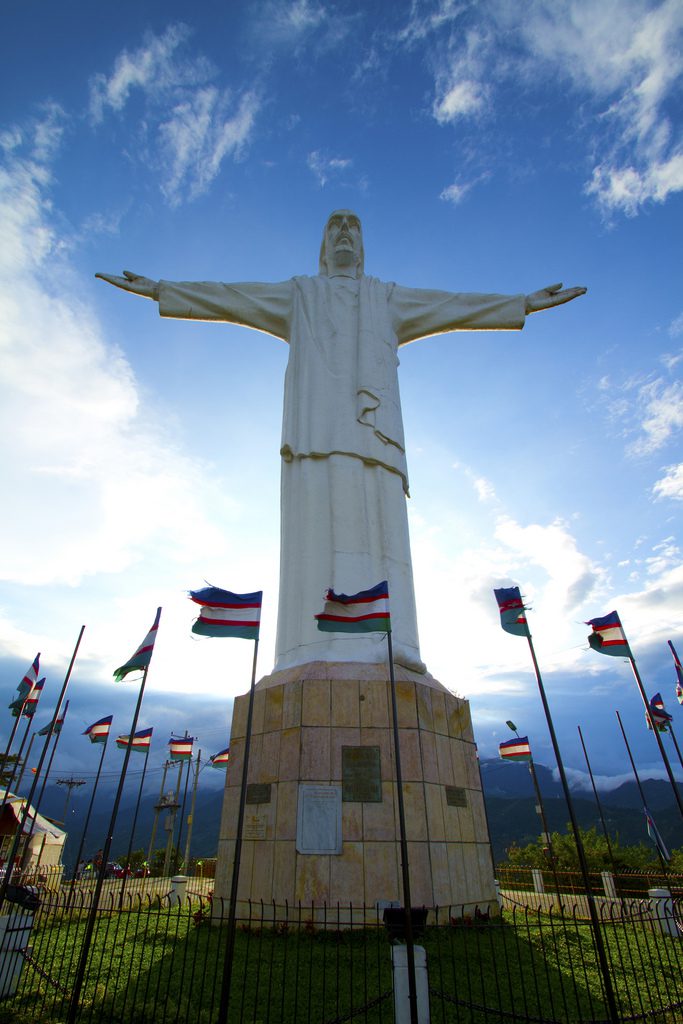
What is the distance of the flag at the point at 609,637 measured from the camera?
336 inches

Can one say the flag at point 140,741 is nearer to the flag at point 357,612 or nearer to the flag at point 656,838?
the flag at point 357,612

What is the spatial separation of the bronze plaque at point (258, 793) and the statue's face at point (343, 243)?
10.4m

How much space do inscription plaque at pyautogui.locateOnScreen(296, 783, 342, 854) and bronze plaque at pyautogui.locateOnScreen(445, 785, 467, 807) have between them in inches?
→ 65.8

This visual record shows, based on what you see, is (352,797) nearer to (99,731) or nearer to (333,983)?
(333,983)

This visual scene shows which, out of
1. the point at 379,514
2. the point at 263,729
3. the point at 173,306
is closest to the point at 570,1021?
the point at 263,729

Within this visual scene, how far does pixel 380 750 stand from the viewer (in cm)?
810

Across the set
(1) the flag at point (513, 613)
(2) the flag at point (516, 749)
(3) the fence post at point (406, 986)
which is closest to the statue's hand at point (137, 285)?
(1) the flag at point (513, 613)

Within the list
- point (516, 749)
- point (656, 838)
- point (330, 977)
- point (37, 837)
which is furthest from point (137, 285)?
point (37, 837)

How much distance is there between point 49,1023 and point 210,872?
1647cm

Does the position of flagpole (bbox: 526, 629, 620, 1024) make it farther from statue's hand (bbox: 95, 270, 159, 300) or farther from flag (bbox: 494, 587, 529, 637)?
statue's hand (bbox: 95, 270, 159, 300)

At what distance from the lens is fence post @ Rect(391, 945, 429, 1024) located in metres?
4.61

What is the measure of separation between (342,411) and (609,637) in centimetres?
590

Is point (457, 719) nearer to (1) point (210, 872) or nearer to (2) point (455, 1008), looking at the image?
(2) point (455, 1008)

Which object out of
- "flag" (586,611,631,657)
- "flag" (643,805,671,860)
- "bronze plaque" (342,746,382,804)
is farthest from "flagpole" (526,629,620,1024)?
Result: "flag" (643,805,671,860)
